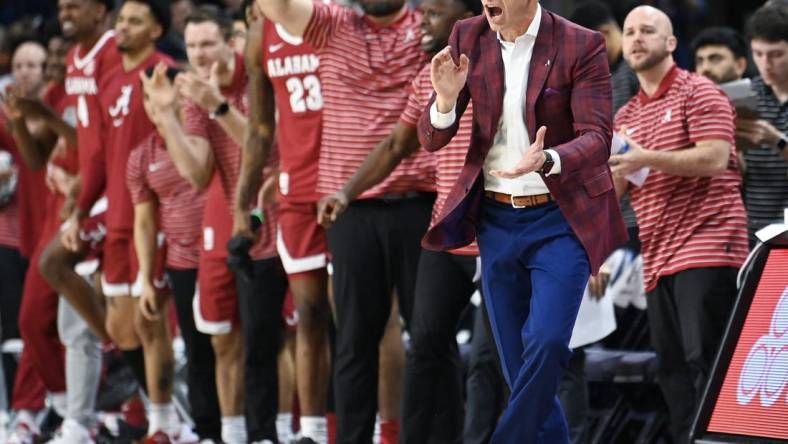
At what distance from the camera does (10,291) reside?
1125cm

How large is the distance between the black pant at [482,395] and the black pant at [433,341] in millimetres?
178

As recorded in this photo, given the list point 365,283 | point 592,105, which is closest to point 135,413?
point 365,283

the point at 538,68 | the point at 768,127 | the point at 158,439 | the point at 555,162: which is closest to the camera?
the point at 555,162

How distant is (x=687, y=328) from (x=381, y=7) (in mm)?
2084

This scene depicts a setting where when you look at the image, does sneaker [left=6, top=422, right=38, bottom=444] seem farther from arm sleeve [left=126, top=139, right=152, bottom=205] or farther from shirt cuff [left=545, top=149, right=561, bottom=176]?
shirt cuff [left=545, top=149, right=561, bottom=176]

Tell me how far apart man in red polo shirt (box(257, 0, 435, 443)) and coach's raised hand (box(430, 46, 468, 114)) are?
5.21 feet

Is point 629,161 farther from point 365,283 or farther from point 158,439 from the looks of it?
point 158,439

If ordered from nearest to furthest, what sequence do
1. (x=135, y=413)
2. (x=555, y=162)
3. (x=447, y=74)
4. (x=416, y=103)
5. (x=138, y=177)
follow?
(x=555, y=162)
(x=447, y=74)
(x=416, y=103)
(x=138, y=177)
(x=135, y=413)

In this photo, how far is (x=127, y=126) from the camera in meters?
9.49

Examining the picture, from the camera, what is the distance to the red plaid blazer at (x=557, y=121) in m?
6.02

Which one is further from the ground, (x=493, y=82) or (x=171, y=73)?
(x=493, y=82)

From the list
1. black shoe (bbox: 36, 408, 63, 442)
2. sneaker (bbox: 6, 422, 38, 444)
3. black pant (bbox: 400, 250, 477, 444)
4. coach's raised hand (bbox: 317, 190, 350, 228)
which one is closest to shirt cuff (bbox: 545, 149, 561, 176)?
black pant (bbox: 400, 250, 477, 444)

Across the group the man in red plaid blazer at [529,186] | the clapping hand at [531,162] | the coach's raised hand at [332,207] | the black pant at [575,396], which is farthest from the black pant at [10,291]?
the clapping hand at [531,162]

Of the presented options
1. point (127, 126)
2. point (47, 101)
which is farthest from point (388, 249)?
point (47, 101)
